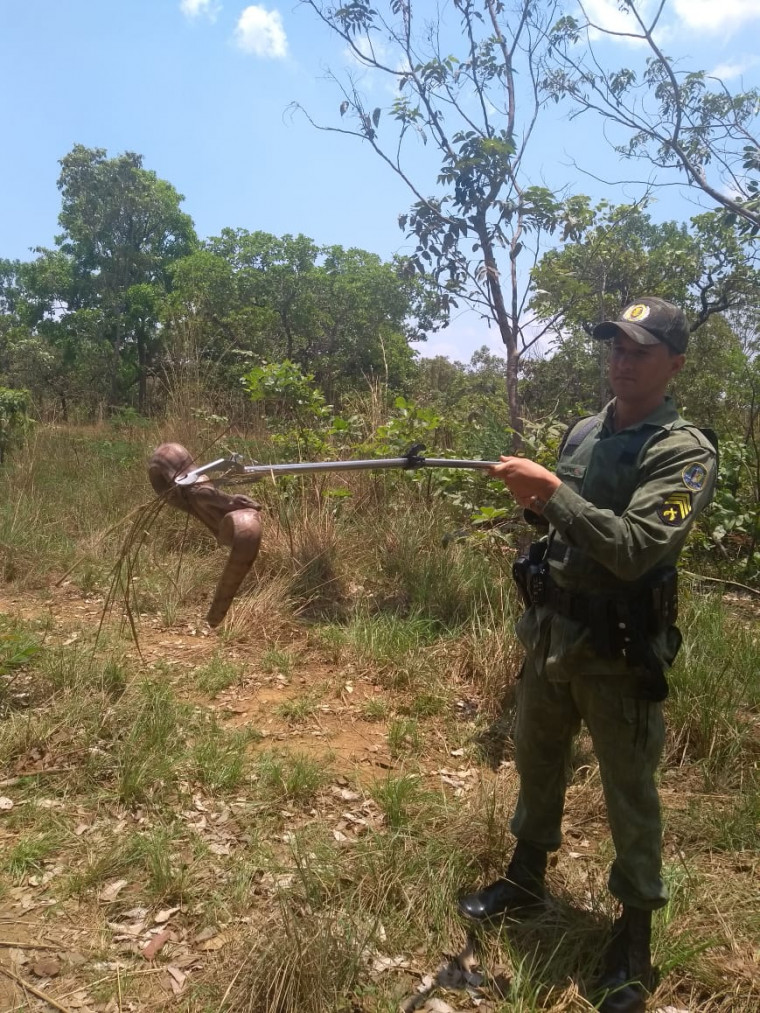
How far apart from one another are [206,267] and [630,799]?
18821mm

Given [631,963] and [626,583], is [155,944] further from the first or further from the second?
[626,583]

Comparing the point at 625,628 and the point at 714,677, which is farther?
the point at 714,677

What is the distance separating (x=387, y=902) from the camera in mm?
2264

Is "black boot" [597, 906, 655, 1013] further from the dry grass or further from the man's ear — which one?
the man's ear

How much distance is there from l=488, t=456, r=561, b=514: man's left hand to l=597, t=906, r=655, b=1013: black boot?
1218mm

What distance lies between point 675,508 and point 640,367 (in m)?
0.44

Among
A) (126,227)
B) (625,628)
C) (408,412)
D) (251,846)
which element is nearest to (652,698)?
(625,628)

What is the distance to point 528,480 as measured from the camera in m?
1.82

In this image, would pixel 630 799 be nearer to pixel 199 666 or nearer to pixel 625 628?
pixel 625 628

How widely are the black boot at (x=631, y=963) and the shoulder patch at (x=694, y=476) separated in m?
1.22

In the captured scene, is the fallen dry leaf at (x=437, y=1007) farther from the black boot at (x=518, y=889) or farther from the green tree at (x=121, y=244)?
the green tree at (x=121, y=244)

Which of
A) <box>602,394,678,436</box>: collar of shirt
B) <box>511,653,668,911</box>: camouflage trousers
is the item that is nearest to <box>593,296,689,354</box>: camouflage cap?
<box>602,394,678,436</box>: collar of shirt

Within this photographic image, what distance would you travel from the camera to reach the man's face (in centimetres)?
191

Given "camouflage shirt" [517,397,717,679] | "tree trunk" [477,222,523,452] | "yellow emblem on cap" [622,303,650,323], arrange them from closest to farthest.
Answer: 1. "camouflage shirt" [517,397,717,679]
2. "yellow emblem on cap" [622,303,650,323]
3. "tree trunk" [477,222,523,452]
